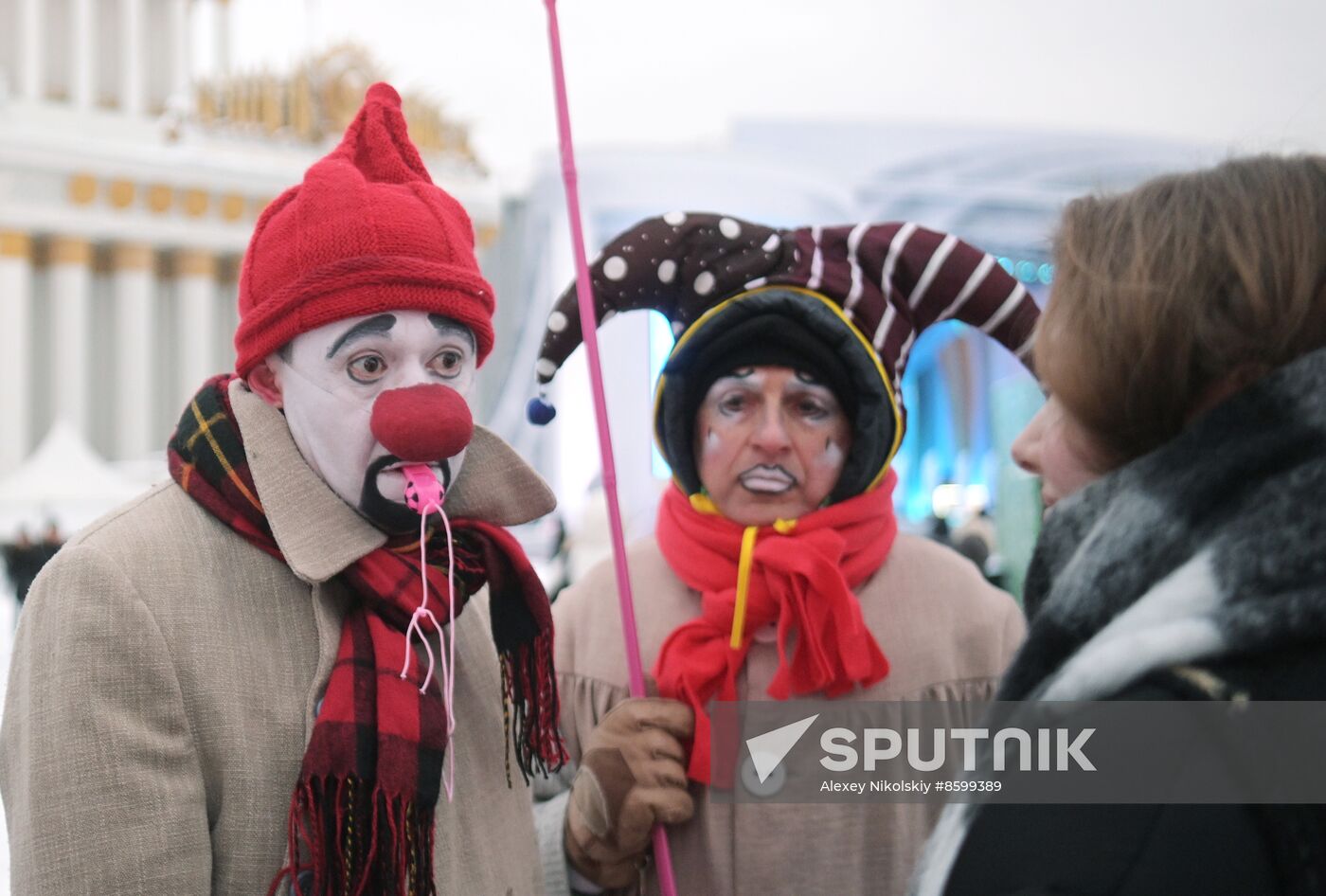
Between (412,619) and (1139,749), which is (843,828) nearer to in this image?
(412,619)

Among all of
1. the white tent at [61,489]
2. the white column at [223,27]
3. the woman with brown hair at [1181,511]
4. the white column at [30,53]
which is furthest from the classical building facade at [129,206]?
the woman with brown hair at [1181,511]

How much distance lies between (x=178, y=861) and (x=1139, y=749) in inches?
35.4

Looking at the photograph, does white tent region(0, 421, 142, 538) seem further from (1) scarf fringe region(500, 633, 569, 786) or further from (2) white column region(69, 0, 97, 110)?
(1) scarf fringe region(500, 633, 569, 786)

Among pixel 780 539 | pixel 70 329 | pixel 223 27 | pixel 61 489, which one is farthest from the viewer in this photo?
pixel 223 27

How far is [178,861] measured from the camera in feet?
3.74

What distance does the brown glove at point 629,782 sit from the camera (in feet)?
5.17

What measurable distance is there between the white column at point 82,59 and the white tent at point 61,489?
20.5 feet

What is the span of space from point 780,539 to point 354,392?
2.26ft

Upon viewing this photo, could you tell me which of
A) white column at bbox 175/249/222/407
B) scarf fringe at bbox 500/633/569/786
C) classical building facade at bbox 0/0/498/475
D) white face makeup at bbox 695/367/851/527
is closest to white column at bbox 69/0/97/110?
classical building facade at bbox 0/0/498/475

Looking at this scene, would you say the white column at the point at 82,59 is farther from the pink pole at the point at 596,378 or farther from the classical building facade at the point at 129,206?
the pink pole at the point at 596,378

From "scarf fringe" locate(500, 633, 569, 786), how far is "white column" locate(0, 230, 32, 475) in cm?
→ 1413

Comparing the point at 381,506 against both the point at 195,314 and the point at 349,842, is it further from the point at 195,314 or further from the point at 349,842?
the point at 195,314

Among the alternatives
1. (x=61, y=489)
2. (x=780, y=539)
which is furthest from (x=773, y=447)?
(x=61, y=489)

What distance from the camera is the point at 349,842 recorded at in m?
1.19
